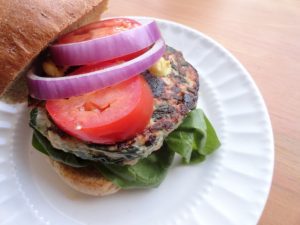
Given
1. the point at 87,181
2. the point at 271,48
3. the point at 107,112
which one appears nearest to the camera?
the point at 107,112

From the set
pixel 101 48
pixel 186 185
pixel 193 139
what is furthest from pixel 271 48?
pixel 101 48

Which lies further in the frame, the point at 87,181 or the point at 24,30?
the point at 87,181

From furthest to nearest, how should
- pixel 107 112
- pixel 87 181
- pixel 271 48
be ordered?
pixel 271 48 < pixel 87 181 < pixel 107 112

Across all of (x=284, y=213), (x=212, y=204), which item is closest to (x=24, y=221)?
(x=212, y=204)

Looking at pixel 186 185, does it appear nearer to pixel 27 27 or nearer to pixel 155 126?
pixel 155 126

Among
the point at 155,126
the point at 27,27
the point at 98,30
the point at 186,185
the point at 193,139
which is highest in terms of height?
the point at 27,27

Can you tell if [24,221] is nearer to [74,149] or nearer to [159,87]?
[74,149]

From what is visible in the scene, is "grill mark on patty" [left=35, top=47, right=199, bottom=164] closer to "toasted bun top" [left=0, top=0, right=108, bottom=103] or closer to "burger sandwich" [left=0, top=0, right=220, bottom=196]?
"burger sandwich" [left=0, top=0, right=220, bottom=196]

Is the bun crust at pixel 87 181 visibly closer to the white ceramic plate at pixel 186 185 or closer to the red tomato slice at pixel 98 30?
the white ceramic plate at pixel 186 185
